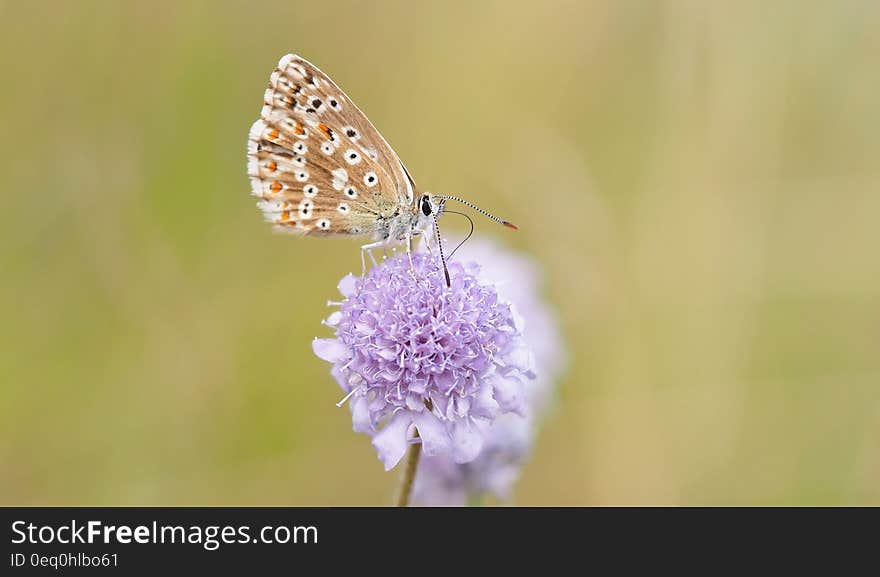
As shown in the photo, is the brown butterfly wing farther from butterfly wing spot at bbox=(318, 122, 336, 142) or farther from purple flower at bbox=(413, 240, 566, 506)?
purple flower at bbox=(413, 240, 566, 506)

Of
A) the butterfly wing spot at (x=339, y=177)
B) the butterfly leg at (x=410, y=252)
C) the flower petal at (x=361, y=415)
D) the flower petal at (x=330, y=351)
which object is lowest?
the flower petal at (x=361, y=415)

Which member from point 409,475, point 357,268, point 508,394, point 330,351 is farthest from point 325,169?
point 357,268

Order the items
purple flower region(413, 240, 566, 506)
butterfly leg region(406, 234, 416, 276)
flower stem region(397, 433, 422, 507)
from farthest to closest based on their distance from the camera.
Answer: purple flower region(413, 240, 566, 506) → butterfly leg region(406, 234, 416, 276) → flower stem region(397, 433, 422, 507)

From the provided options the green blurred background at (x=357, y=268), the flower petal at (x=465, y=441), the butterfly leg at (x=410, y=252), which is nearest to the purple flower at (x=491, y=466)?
the butterfly leg at (x=410, y=252)

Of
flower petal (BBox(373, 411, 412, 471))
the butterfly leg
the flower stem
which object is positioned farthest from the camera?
the butterfly leg

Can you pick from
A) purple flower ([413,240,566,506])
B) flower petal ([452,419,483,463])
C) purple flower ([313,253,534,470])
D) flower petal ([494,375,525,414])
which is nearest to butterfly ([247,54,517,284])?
purple flower ([313,253,534,470])

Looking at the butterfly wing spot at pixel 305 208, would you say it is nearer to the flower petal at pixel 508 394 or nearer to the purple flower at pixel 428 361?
the purple flower at pixel 428 361

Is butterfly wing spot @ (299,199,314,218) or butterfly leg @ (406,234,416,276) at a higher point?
butterfly wing spot @ (299,199,314,218)
